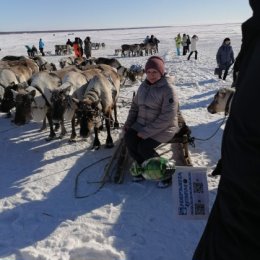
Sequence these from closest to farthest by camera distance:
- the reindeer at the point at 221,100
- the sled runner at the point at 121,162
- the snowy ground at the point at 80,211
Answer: the snowy ground at the point at 80,211
the sled runner at the point at 121,162
the reindeer at the point at 221,100

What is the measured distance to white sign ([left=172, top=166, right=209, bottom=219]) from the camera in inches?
109

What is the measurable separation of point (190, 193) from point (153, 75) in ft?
8.49

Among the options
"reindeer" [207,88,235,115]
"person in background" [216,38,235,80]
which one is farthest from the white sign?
"person in background" [216,38,235,80]

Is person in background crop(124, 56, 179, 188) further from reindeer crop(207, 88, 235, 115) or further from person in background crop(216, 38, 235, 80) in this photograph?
person in background crop(216, 38, 235, 80)

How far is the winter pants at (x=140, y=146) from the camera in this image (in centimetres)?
516

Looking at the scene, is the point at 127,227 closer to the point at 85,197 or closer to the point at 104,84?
the point at 85,197

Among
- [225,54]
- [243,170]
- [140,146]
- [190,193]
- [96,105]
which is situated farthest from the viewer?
[225,54]

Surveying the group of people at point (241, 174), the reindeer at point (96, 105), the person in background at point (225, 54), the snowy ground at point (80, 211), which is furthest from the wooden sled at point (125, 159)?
the person in background at point (225, 54)

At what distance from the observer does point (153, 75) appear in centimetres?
506

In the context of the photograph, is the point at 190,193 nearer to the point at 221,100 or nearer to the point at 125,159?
the point at 125,159

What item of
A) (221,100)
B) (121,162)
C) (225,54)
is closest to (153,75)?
(121,162)

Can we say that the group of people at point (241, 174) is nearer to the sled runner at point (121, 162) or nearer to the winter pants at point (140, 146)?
the winter pants at point (140, 146)

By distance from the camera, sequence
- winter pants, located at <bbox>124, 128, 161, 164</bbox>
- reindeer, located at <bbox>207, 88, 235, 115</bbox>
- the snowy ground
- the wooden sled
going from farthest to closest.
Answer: reindeer, located at <bbox>207, 88, 235, 115</bbox>
the wooden sled
winter pants, located at <bbox>124, 128, 161, 164</bbox>
the snowy ground

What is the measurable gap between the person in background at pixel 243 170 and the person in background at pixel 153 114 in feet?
12.4
